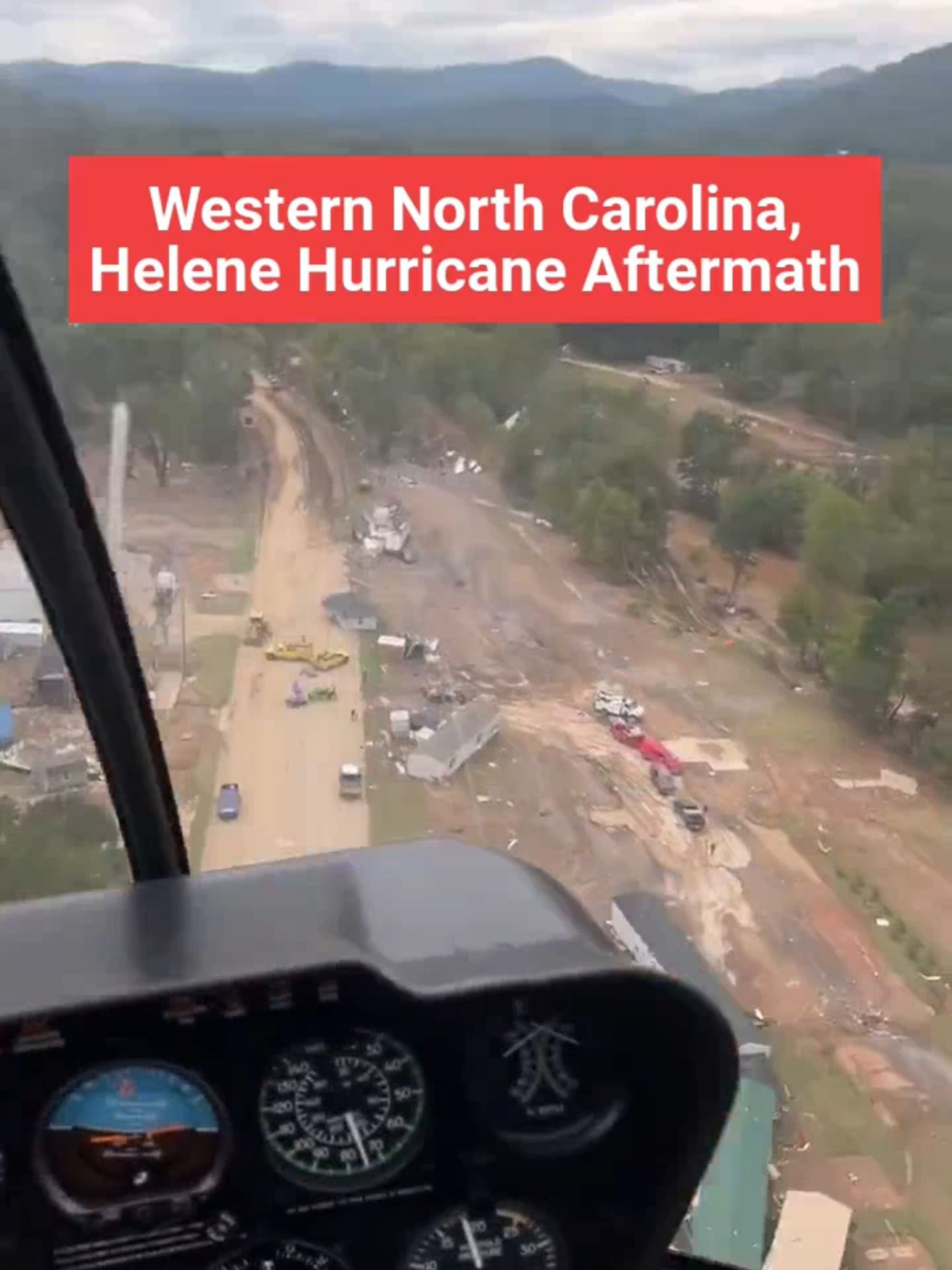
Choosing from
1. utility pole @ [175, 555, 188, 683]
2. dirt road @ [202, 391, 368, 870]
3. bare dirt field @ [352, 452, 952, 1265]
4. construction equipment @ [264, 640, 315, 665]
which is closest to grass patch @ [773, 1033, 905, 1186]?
bare dirt field @ [352, 452, 952, 1265]

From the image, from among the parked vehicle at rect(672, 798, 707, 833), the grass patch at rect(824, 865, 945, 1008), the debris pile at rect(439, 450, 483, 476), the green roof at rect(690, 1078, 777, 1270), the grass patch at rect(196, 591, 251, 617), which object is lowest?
the green roof at rect(690, 1078, 777, 1270)

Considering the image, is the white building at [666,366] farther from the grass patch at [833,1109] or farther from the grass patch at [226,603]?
the grass patch at [833,1109]

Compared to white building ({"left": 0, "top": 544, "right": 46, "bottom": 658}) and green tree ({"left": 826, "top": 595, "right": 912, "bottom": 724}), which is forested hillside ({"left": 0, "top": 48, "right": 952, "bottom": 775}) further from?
white building ({"left": 0, "top": 544, "right": 46, "bottom": 658})

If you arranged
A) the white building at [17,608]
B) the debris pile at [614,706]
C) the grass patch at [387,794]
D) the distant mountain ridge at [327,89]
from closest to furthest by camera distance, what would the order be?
the white building at [17,608] < the distant mountain ridge at [327,89] < the grass patch at [387,794] < the debris pile at [614,706]

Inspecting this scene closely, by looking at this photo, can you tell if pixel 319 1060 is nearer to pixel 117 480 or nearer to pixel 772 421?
pixel 117 480

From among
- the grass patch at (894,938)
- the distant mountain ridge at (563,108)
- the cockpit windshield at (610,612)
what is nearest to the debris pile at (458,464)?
the cockpit windshield at (610,612)

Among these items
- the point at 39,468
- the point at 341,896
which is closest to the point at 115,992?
the point at 341,896

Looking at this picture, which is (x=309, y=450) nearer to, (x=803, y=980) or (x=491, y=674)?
(x=491, y=674)
